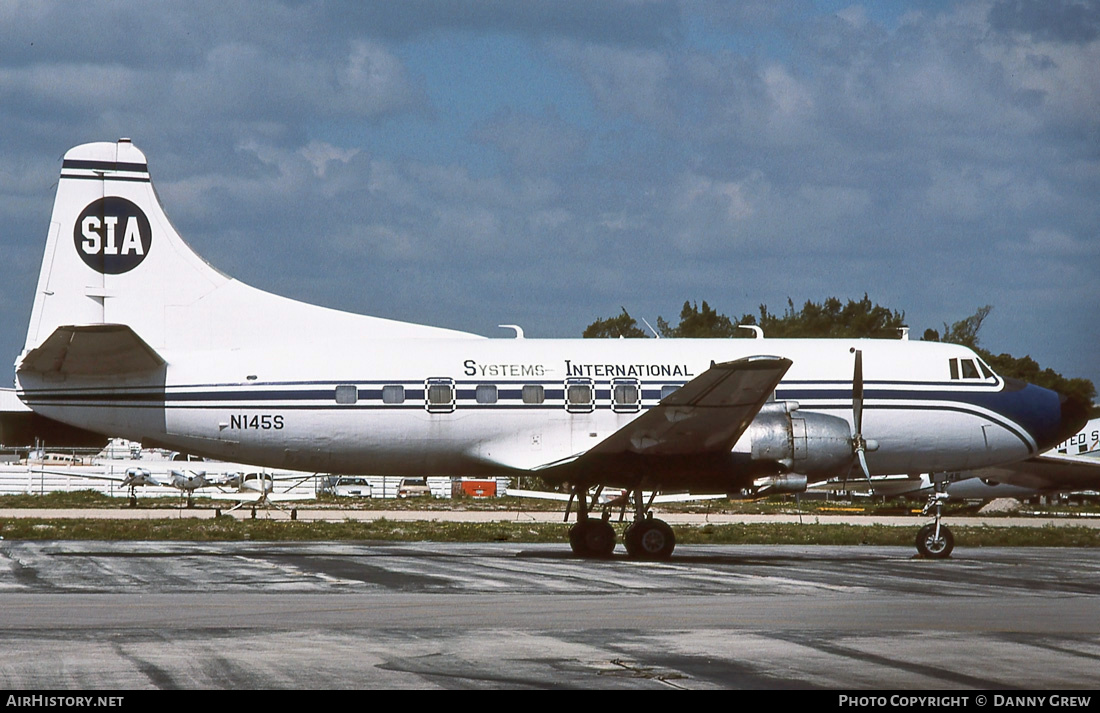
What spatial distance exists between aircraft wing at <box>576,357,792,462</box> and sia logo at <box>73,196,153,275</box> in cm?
914

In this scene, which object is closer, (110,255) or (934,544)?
(110,255)

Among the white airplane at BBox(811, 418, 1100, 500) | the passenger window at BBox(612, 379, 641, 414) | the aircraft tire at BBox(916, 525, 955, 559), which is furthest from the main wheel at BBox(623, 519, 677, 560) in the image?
the white airplane at BBox(811, 418, 1100, 500)

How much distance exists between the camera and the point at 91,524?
32531 millimetres

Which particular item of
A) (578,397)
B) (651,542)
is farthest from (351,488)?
(651,542)

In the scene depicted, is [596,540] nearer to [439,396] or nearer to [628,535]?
[628,535]

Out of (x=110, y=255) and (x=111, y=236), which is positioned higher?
(x=111, y=236)

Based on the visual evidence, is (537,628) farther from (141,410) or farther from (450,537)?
(450,537)

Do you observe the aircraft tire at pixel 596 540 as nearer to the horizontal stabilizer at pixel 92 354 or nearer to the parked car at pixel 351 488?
the horizontal stabilizer at pixel 92 354

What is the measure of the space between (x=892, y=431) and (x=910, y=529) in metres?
11.6

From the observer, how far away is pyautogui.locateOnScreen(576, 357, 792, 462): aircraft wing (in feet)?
63.2

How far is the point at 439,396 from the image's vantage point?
21719mm

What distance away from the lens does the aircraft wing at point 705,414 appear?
19.3m

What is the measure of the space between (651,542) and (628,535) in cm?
53

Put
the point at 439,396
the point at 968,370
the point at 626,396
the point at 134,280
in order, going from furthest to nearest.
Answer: the point at 968,370, the point at 626,396, the point at 439,396, the point at 134,280
